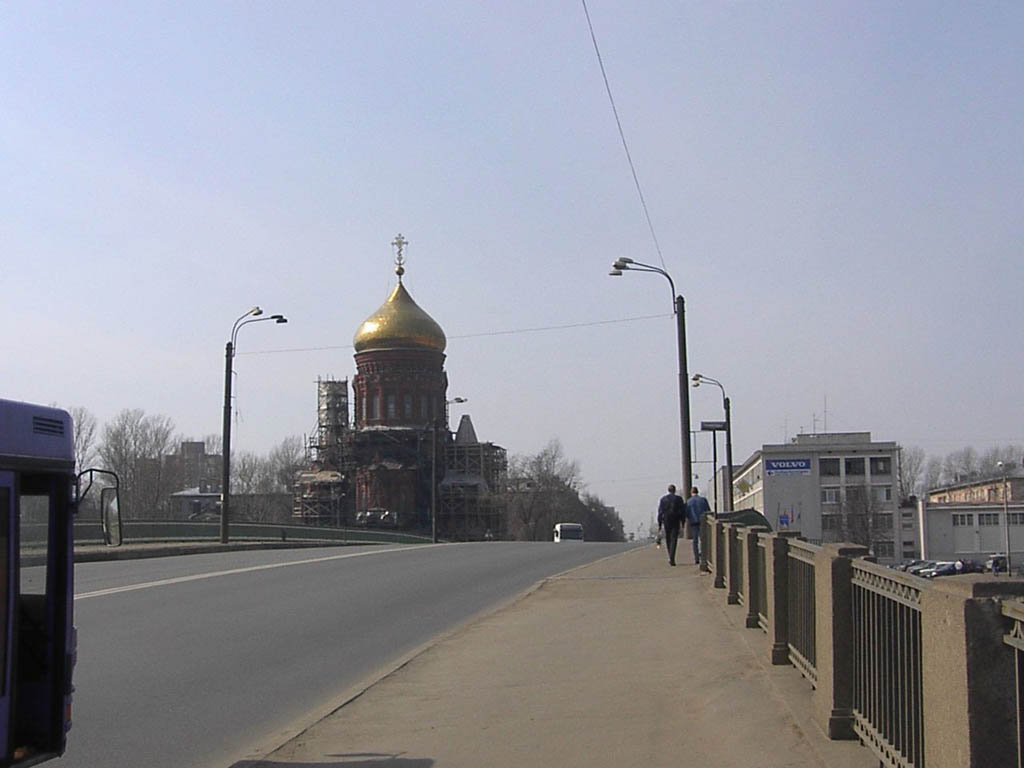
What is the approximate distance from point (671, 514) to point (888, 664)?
55.0 feet

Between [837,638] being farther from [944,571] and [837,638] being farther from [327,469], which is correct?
[327,469]

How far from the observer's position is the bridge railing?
419 centimetres

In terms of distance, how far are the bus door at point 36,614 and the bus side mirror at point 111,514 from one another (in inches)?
13.1

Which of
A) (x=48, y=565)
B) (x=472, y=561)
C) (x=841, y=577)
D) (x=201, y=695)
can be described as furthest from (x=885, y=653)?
(x=472, y=561)

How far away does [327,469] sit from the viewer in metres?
85.2

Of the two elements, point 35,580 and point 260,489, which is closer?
point 35,580

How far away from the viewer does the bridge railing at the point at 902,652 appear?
13.7 ft

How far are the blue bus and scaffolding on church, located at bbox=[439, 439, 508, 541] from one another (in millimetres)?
76778

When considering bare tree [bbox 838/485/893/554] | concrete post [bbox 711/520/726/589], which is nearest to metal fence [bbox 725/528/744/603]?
concrete post [bbox 711/520/726/589]

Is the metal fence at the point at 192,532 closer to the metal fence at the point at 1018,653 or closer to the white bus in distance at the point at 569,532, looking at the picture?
the white bus in distance at the point at 569,532

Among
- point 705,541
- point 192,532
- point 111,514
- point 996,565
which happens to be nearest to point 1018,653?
point 111,514

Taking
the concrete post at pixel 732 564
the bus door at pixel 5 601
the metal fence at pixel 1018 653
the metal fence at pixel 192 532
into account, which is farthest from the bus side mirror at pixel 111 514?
the metal fence at pixel 192 532

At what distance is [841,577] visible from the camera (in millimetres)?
6953

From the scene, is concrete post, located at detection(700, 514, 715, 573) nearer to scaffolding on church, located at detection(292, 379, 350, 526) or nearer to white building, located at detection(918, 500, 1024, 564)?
white building, located at detection(918, 500, 1024, 564)
